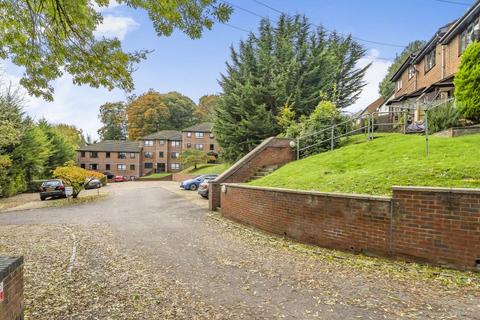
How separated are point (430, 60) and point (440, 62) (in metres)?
2.53

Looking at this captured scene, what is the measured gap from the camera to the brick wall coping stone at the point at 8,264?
3166 mm

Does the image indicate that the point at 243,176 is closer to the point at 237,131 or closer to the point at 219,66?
the point at 237,131

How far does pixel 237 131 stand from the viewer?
2297 cm

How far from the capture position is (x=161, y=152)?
63.4m

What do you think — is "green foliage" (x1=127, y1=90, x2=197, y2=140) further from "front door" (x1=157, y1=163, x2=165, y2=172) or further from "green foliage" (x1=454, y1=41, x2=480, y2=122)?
"green foliage" (x1=454, y1=41, x2=480, y2=122)

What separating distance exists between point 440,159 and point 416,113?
7.14m

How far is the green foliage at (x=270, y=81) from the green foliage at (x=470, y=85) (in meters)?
9.69

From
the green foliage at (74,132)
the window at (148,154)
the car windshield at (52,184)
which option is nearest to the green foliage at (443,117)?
the car windshield at (52,184)

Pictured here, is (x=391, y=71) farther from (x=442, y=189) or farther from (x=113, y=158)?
(x=442, y=189)

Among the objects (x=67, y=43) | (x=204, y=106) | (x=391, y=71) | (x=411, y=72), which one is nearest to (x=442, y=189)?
(x=67, y=43)

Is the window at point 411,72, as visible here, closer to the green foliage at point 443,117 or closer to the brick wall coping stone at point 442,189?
the green foliage at point 443,117

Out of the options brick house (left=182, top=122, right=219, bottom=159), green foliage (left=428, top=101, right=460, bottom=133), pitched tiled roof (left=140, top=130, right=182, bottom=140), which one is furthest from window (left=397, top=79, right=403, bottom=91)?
pitched tiled roof (left=140, top=130, right=182, bottom=140)

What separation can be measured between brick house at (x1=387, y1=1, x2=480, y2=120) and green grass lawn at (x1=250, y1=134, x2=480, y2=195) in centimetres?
459

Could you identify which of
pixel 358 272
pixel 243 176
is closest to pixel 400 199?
pixel 358 272
